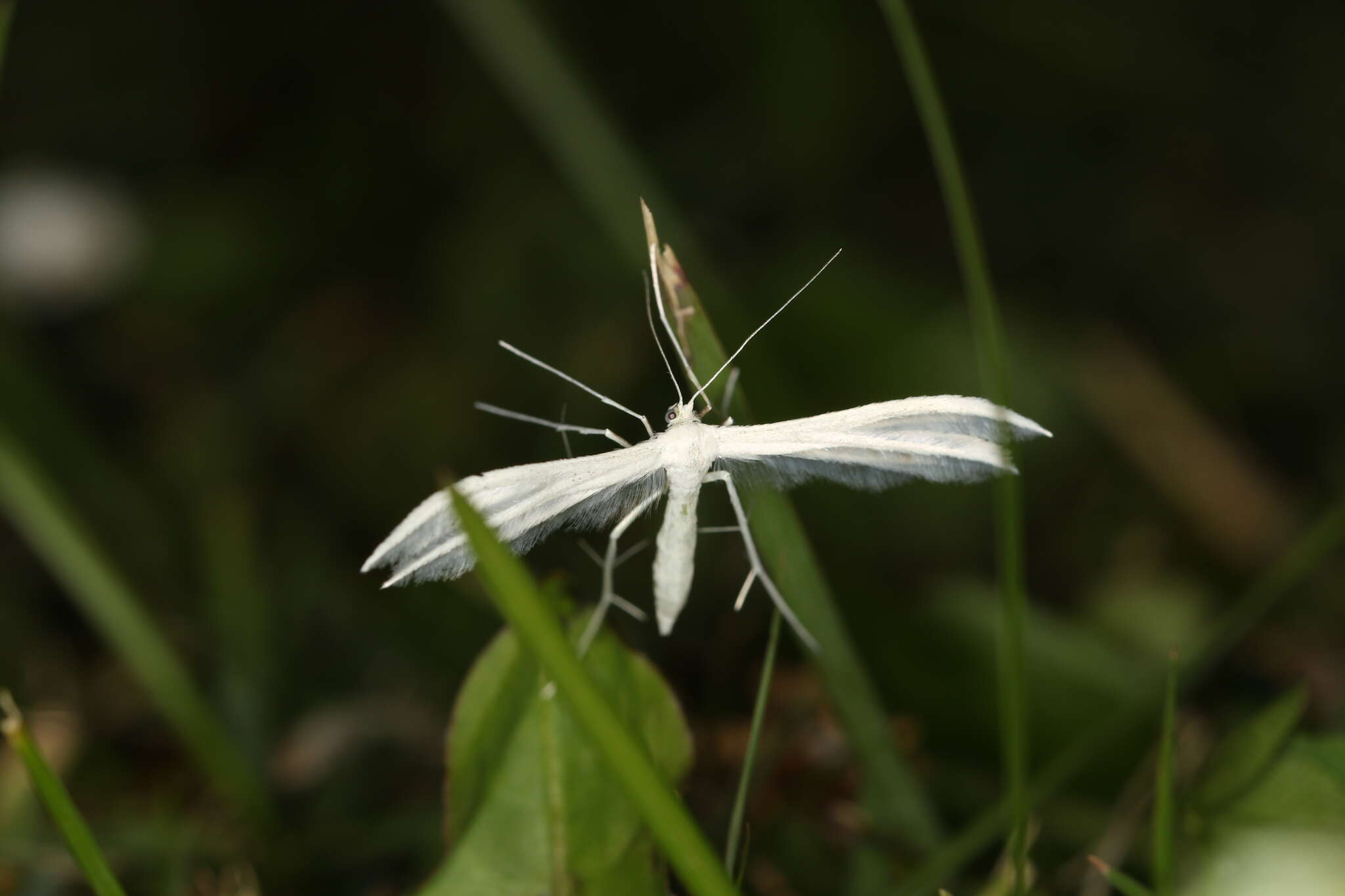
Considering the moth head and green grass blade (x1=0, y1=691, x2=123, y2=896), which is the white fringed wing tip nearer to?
the moth head

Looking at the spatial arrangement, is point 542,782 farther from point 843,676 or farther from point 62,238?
point 62,238

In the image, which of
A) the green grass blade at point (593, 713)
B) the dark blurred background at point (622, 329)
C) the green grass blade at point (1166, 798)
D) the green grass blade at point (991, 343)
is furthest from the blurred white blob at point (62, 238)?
the green grass blade at point (1166, 798)

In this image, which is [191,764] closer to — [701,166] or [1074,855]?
[1074,855]

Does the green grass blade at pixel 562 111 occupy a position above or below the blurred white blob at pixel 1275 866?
above

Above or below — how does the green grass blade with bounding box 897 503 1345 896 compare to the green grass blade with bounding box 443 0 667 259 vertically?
below

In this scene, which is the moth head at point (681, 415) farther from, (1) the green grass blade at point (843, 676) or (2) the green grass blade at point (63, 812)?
(2) the green grass blade at point (63, 812)

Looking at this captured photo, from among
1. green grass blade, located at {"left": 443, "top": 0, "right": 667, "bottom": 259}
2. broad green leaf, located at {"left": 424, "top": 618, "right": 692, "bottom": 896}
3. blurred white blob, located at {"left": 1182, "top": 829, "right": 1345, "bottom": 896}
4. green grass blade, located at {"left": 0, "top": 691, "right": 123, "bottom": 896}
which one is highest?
green grass blade, located at {"left": 443, "top": 0, "right": 667, "bottom": 259}

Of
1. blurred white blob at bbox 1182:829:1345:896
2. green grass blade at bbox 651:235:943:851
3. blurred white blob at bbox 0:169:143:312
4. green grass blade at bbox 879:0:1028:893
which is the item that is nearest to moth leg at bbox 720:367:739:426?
green grass blade at bbox 651:235:943:851
